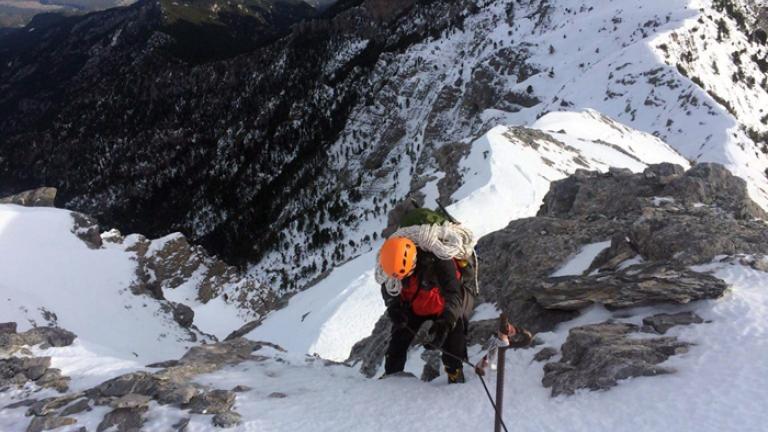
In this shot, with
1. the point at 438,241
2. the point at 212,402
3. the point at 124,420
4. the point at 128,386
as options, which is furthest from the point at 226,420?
the point at 438,241

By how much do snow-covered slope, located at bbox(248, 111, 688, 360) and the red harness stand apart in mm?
14340

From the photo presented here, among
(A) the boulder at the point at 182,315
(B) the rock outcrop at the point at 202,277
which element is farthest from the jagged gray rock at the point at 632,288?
(B) the rock outcrop at the point at 202,277

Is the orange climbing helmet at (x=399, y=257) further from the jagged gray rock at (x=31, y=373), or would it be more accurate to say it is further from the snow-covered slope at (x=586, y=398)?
the jagged gray rock at (x=31, y=373)

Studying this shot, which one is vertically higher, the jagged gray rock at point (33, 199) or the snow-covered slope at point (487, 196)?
the jagged gray rock at point (33, 199)

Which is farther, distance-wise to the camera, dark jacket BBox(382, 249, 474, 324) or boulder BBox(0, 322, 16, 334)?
boulder BBox(0, 322, 16, 334)

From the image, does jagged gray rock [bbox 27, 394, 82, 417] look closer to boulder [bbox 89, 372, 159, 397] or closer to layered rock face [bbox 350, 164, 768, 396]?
boulder [bbox 89, 372, 159, 397]

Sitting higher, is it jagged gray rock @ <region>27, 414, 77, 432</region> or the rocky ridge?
jagged gray rock @ <region>27, 414, 77, 432</region>

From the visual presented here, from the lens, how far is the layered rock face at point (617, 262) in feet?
23.8

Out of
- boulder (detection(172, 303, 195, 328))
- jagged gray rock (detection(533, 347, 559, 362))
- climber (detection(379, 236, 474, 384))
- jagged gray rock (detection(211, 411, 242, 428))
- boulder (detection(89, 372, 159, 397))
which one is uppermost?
climber (detection(379, 236, 474, 384))

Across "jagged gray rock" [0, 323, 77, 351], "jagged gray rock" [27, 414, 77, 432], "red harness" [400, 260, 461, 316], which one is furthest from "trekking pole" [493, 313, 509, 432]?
"jagged gray rock" [0, 323, 77, 351]

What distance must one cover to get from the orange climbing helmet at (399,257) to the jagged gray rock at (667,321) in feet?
12.1

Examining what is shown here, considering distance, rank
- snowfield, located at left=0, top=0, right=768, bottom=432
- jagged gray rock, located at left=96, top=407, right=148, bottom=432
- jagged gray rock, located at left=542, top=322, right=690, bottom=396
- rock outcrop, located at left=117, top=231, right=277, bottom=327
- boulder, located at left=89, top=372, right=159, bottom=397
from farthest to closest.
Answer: rock outcrop, located at left=117, top=231, right=277, bottom=327 < boulder, located at left=89, top=372, right=159, bottom=397 < jagged gray rock, located at left=96, top=407, right=148, bottom=432 < jagged gray rock, located at left=542, top=322, right=690, bottom=396 < snowfield, located at left=0, top=0, right=768, bottom=432

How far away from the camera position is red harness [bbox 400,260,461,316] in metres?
7.36

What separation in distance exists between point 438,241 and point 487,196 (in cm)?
2259
